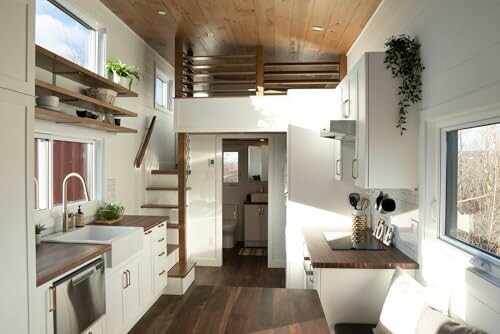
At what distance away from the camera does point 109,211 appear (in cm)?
344

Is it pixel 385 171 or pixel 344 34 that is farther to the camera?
pixel 344 34

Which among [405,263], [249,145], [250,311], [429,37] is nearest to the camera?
[250,311]

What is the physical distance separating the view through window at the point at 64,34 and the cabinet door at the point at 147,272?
5.86 ft

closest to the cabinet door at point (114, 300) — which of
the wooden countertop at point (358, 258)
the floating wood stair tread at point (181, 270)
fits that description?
the floating wood stair tread at point (181, 270)

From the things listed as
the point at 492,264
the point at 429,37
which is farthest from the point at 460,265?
the point at 429,37

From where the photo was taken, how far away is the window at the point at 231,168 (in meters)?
7.29

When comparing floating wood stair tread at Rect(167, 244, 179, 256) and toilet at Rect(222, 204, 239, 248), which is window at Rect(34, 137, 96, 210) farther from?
toilet at Rect(222, 204, 239, 248)

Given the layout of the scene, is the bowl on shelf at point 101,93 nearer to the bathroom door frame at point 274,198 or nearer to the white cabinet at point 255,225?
the bathroom door frame at point 274,198

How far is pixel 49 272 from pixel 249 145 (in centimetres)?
547

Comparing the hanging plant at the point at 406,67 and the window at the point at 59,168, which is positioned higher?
the hanging plant at the point at 406,67

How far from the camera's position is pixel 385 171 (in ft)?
8.23

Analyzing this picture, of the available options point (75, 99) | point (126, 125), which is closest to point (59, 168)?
point (75, 99)

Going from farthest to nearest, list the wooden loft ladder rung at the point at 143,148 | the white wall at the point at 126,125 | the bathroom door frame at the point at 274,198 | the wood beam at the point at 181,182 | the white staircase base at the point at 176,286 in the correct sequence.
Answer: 1. the bathroom door frame at the point at 274,198
2. the wood beam at the point at 181,182
3. the wooden loft ladder rung at the point at 143,148
4. the white staircase base at the point at 176,286
5. the white wall at the point at 126,125

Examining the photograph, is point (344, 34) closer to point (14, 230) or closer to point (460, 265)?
point (460, 265)
